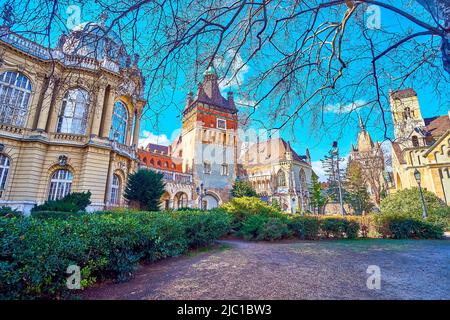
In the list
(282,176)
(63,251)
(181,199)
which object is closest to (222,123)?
(282,176)

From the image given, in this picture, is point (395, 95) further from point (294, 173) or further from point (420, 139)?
point (294, 173)

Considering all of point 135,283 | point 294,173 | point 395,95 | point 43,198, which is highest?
point 294,173

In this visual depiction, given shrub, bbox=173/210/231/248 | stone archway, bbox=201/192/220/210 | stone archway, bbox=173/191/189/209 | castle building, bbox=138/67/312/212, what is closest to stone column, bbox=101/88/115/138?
castle building, bbox=138/67/312/212

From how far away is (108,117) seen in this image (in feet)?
63.3

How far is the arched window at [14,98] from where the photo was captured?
52.8 feet

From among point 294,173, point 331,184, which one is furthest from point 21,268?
point 331,184

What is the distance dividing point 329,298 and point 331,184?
44.6m

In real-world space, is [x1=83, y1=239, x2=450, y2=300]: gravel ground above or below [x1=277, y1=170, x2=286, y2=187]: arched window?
below

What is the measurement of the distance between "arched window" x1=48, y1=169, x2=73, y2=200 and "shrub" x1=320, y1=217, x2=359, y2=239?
1933cm

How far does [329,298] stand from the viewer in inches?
122

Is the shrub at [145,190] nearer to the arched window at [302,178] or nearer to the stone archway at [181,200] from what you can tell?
the stone archway at [181,200]

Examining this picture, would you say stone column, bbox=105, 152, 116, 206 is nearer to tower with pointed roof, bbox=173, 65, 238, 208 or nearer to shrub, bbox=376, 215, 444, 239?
tower with pointed roof, bbox=173, 65, 238, 208

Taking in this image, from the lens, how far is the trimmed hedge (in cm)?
260
